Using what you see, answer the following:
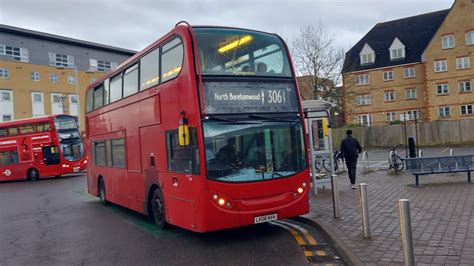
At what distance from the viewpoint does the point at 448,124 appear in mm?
37594

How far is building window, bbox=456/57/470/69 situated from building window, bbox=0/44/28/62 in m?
51.8

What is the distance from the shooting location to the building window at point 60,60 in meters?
56.6

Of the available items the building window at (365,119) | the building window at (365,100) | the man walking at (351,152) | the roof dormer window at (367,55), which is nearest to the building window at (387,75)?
the roof dormer window at (367,55)

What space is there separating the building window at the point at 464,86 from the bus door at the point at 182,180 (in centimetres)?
4645

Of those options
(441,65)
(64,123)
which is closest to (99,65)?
(64,123)

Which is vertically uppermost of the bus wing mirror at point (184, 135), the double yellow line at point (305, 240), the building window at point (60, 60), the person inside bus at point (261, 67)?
the building window at point (60, 60)

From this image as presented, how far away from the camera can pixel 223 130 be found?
7109 millimetres

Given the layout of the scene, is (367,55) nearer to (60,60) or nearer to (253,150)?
(60,60)

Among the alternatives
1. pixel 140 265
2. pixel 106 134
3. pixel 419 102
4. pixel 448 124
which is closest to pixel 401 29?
pixel 419 102

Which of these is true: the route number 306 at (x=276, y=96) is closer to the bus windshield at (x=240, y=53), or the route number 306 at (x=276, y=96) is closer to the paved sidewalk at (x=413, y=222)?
the bus windshield at (x=240, y=53)

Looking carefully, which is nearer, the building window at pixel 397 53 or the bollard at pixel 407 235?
the bollard at pixel 407 235

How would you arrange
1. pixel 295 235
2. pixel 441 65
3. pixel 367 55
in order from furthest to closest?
pixel 367 55 < pixel 441 65 < pixel 295 235

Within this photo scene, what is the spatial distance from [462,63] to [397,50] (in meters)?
7.93

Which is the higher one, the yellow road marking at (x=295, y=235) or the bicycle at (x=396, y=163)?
the bicycle at (x=396, y=163)
